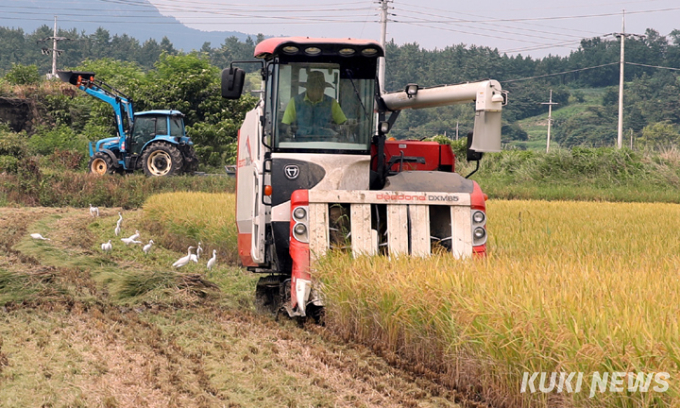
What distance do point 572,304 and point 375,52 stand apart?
11.9 ft

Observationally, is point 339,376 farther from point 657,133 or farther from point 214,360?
point 657,133

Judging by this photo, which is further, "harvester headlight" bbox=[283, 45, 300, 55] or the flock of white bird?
the flock of white bird

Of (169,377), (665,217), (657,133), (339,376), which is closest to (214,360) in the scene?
(169,377)

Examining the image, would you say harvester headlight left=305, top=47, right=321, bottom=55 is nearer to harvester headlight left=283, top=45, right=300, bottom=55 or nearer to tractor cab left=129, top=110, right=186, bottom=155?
harvester headlight left=283, top=45, right=300, bottom=55

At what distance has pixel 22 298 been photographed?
808cm

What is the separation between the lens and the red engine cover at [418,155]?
27.9ft

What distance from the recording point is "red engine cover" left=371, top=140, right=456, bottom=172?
335 inches

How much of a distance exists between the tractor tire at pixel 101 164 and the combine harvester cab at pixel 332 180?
17.7 meters

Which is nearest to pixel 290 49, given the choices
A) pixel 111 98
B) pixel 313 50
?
pixel 313 50

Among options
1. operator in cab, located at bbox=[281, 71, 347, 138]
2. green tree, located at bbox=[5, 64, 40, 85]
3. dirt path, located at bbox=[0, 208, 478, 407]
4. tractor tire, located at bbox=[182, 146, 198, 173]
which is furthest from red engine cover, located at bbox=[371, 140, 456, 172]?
green tree, located at bbox=[5, 64, 40, 85]

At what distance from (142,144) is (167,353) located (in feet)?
64.1

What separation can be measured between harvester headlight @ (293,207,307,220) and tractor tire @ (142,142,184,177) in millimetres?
17497

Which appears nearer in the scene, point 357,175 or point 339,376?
point 339,376

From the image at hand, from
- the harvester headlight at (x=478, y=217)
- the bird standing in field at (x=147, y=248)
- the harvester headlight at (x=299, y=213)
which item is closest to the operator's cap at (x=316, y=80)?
the harvester headlight at (x=299, y=213)
